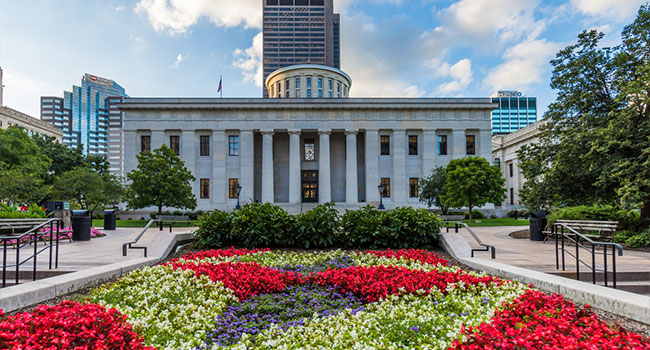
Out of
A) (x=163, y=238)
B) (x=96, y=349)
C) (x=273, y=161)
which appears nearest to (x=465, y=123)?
(x=273, y=161)

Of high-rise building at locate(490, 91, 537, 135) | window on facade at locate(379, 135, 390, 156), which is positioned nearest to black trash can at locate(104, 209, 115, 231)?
window on facade at locate(379, 135, 390, 156)

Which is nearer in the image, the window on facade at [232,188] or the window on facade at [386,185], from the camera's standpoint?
the window on facade at [232,188]

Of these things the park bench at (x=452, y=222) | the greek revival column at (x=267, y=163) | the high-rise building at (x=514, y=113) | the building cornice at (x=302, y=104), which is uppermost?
the high-rise building at (x=514, y=113)

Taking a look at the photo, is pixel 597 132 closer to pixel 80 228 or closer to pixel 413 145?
pixel 80 228

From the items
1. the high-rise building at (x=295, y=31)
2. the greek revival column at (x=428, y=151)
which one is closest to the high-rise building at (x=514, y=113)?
the high-rise building at (x=295, y=31)

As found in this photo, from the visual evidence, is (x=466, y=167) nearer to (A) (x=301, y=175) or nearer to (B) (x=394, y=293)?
(A) (x=301, y=175)

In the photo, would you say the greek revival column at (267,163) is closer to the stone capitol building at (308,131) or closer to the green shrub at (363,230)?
the stone capitol building at (308,131)

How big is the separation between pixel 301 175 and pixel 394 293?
40110 millimetres

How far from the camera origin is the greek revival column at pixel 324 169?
4203cm

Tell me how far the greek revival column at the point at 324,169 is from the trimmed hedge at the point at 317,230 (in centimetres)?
3160

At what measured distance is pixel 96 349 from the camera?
310 cm

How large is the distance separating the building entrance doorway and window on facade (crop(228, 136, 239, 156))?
29.4 ft

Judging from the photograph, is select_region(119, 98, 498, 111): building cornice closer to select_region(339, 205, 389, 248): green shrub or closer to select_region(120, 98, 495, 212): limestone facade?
select_region(120, 98, 495, 212): limestone facade

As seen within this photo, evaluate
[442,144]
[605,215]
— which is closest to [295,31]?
[442,144]
